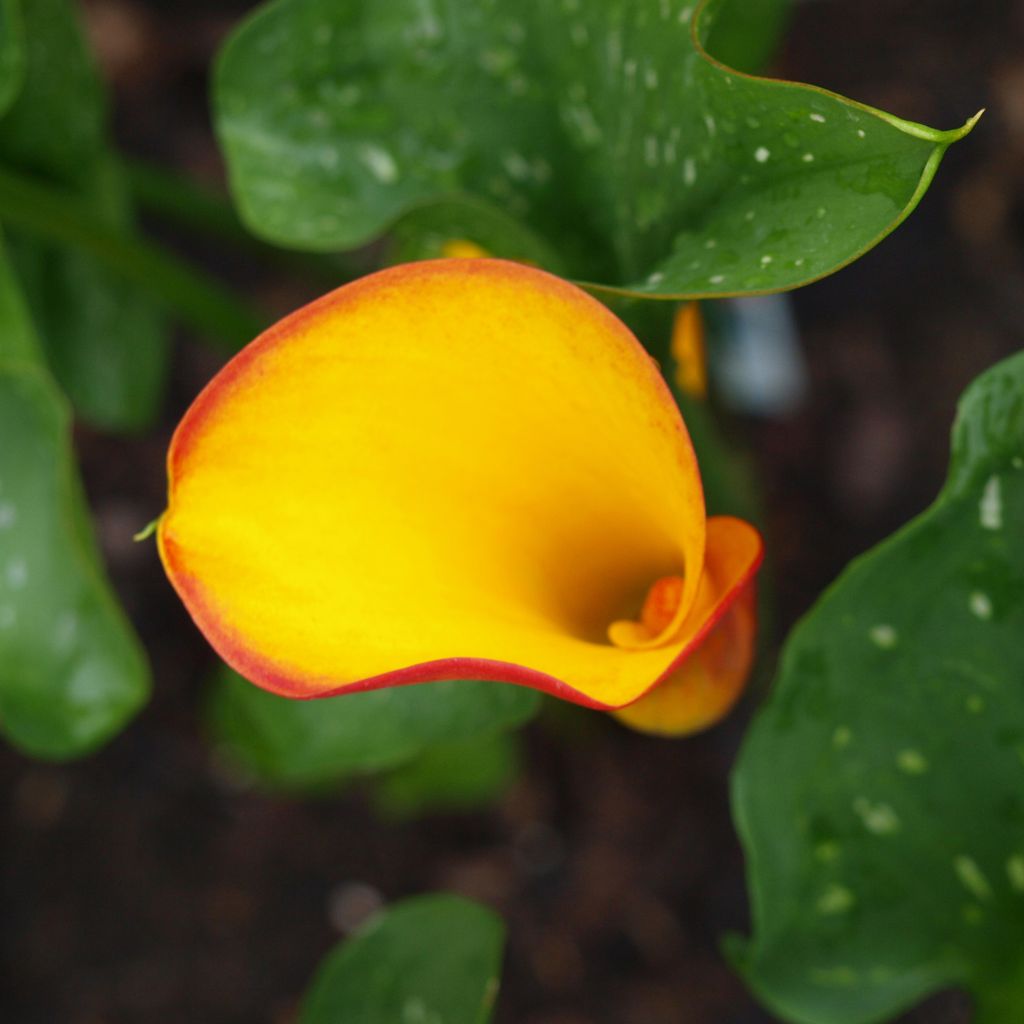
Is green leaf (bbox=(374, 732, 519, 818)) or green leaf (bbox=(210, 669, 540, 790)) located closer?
green leaf (bbox=(210, 669, 540, 790))

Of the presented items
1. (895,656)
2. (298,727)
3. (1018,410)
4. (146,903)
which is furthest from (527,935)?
(1018,410)

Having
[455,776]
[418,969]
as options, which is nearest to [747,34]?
[418,969]

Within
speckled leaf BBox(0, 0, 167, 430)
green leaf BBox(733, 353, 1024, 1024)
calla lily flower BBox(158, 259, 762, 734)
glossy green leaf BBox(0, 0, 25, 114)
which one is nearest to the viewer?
calla lily flower BBox(158, 259, 762, 734)

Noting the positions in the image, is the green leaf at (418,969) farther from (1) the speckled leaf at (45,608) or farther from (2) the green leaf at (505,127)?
(2) the green leaf at (505,127)

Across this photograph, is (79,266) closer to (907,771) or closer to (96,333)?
(96,333)

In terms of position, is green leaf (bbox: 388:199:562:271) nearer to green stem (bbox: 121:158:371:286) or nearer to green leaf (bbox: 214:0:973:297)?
green leaf (bbox: 214:0:973:297)

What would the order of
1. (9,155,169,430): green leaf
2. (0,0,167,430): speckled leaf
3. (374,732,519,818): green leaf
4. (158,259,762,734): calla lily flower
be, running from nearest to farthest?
(158,259,762,734): calla lily flower → (0,0,167,430): speckled leaf → (9,155,169,430): green leaf → (374,732,519,818): green leaf

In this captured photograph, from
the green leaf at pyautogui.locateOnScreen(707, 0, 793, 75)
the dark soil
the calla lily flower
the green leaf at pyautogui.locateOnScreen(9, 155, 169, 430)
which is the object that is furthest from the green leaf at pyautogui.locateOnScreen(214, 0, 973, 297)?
the dark soil
